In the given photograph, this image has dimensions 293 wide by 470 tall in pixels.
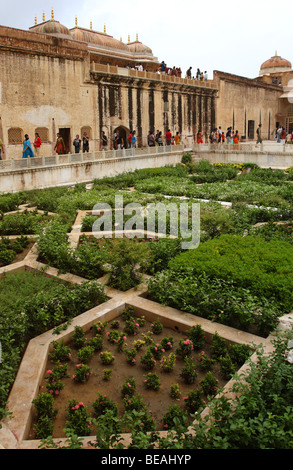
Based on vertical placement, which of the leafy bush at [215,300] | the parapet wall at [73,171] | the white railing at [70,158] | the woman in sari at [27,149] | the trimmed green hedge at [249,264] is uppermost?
the woman in sari at [27,149]

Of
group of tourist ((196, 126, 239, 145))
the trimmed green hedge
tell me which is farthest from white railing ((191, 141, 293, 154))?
the trimmed green hedge

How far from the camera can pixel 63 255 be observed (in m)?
7.84

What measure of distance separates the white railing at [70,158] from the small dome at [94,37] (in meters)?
9.37

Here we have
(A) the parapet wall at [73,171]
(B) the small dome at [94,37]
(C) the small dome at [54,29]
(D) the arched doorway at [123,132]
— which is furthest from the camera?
(B) the small dome at [94,37]

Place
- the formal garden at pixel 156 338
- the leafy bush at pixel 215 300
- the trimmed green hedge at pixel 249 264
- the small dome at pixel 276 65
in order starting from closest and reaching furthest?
the formal garden at pixel 156 338 < the leafy bush at pixel 215 300 < the trimmed green hedge at pixel 249 264 < the small dome at pixel 276 65

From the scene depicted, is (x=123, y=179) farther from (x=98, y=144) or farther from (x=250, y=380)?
(x=250, y=380)

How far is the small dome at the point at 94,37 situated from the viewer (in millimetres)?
26422

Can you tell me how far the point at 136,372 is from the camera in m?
5.21

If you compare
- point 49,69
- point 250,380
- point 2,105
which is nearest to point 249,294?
point 250,380

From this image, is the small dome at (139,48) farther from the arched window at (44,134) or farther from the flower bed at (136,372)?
the flower bed at (136,372)

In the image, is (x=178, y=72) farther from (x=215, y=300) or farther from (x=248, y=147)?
(x=215, y=300)

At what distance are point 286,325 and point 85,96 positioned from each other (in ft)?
61.1

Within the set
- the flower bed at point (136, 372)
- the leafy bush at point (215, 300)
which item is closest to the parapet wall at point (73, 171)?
the leafy bush at point (215, 300)

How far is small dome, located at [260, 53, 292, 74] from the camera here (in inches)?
1709
